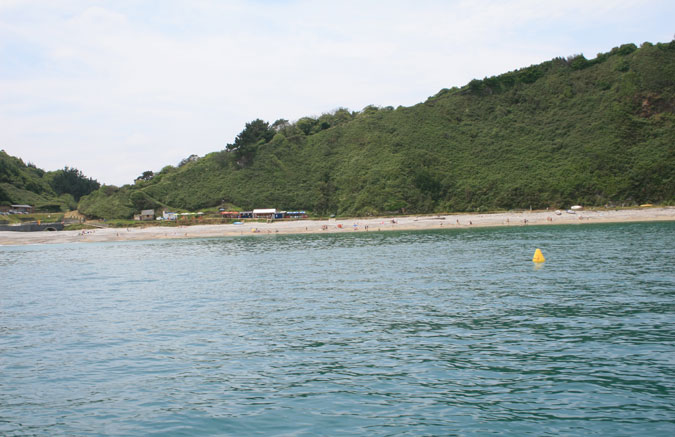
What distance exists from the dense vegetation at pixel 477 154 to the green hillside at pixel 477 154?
0.27 meters

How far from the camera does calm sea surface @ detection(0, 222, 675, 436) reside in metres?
8.98

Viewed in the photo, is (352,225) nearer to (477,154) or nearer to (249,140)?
(477,154)

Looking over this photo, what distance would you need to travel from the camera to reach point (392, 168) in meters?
99.1

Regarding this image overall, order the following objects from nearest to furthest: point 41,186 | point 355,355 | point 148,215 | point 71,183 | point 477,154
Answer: point 355,355 → point 477,154 → point 148,215 → point 41,186 → point 71,183

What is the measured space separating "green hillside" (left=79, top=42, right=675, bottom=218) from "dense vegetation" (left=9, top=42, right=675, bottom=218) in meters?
0.27

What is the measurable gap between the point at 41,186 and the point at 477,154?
421ft

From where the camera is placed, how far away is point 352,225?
262ft

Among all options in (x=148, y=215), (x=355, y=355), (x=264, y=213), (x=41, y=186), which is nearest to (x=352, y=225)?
(x=264, y=213)

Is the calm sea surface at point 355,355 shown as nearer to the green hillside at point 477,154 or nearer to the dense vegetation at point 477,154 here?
the green hillside at point 477,154

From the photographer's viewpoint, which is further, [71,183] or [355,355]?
[71,183]

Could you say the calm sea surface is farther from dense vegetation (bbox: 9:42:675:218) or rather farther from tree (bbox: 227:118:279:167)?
tree (bbox: 227:118:279:167)

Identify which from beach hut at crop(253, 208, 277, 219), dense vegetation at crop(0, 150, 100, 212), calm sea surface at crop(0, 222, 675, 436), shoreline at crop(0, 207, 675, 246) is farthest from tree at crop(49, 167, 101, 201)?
calm sea surface at crop(0, 222, 675, 436)

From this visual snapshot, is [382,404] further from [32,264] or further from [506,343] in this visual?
[32,264]

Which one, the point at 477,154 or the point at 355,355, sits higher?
the point at 477,154
